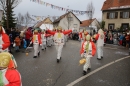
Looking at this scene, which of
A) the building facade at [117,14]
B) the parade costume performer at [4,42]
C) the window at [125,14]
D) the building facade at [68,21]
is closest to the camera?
the parade costume performer at [4,42]

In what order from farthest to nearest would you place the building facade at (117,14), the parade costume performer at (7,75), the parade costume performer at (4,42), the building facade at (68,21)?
the building facade at (68,21), the building facade at (117,14), the parade costume performer at (4,42), the parade costume performer at (7,75)

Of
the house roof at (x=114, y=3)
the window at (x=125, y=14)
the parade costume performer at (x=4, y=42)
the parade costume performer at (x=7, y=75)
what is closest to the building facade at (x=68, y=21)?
the house roof at (x=114, y=3)

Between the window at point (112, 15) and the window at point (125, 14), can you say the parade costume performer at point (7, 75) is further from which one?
the window at point (112, 15)

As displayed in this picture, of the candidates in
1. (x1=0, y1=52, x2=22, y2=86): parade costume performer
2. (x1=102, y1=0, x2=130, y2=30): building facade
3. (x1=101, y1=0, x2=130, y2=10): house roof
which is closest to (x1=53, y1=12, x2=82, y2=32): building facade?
(x1=101, y1=0, x2=130, y2=10): house roof

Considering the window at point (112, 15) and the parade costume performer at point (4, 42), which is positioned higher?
the window at point (112, 15)

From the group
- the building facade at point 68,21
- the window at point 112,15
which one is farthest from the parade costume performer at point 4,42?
the building facade at point 68,21

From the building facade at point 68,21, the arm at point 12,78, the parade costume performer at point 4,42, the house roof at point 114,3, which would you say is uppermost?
the house roof at point 114,3

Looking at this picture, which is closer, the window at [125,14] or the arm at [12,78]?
the arm at [12,78]

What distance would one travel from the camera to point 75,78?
6887 mm

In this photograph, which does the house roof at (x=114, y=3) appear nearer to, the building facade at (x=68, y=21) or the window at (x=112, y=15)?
the window at (x=112, y=15)

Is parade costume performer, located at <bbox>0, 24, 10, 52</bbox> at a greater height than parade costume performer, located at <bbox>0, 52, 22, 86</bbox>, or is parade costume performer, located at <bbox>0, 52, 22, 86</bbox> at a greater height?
parade costume performer, located at <bbox>0, 24, 10, 52</bbox>

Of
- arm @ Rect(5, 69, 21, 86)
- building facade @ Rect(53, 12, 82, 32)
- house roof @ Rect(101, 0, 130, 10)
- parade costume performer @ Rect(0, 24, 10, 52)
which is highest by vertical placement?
house roof @ Rect(101, 0, 130, 10)

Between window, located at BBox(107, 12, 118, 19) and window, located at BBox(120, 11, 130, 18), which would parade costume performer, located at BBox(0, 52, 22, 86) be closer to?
window, located at BBox(120, 11, 130, 18)

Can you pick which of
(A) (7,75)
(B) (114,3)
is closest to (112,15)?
(B) (114,3)
